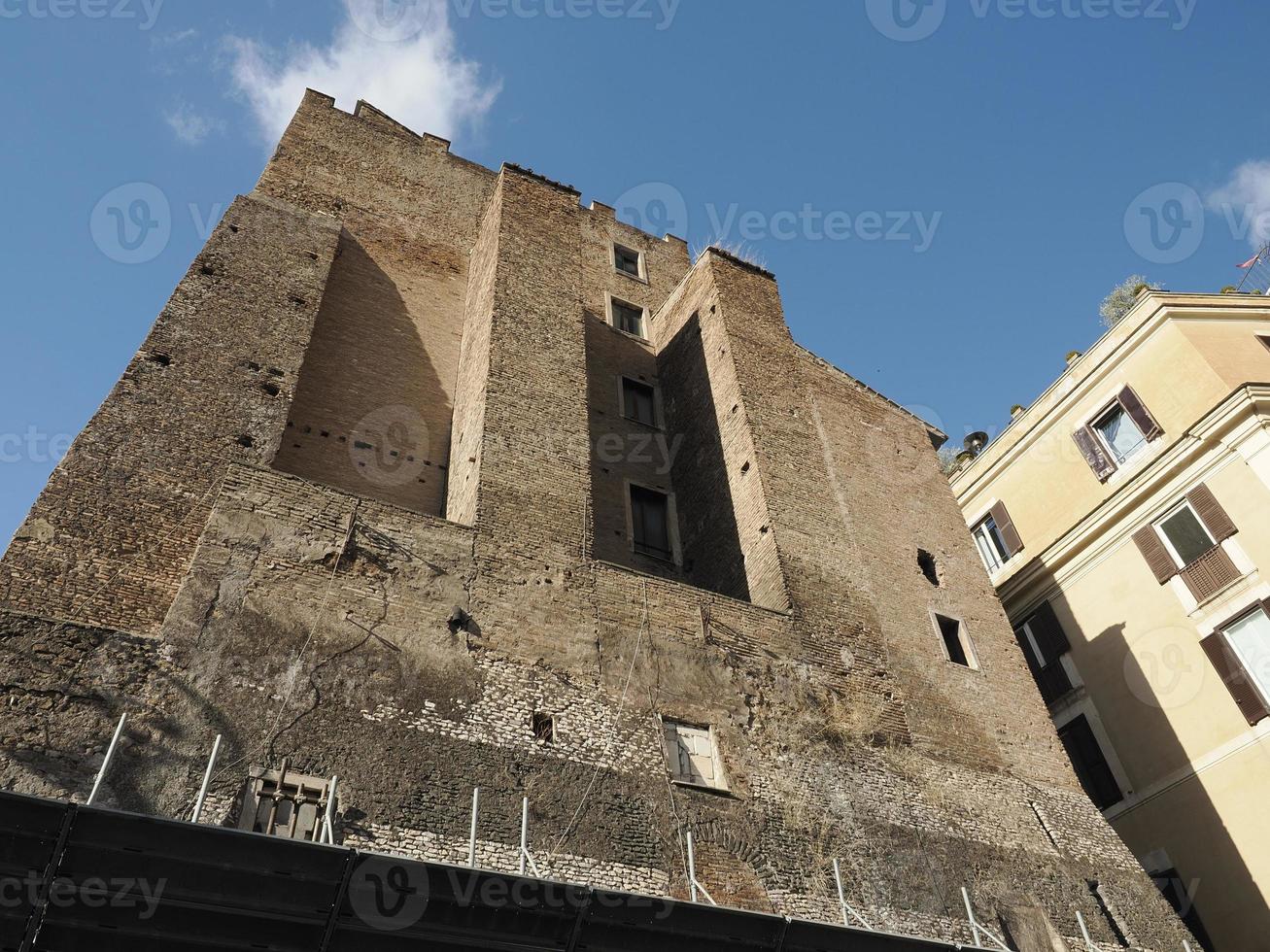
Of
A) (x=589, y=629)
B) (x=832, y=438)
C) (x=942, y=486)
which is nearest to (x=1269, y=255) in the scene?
(x=942, y=486)

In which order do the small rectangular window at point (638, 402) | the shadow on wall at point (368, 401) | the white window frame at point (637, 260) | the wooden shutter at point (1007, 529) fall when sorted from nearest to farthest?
the shadow on wall at point (368, 401) → the small rectangular window at point (638, 402) → the wooden shutter at point (1007, 529) → the white window frame at point (637, 260)

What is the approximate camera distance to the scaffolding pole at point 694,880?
29.8 feet

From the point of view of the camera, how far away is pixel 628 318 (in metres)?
20.2

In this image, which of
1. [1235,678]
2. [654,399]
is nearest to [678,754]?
[654,399]

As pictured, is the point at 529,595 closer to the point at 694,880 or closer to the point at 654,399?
the point at 694,880

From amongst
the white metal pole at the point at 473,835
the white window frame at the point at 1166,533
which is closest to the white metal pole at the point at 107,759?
the white metal pole at the point at 473,835

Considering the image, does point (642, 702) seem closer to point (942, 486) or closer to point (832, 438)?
point (832, 438)

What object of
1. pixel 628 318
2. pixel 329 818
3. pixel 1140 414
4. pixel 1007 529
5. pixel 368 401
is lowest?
pixel 329 818

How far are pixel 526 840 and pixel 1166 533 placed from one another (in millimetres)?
13167

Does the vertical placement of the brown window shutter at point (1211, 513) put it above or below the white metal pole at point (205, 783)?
above

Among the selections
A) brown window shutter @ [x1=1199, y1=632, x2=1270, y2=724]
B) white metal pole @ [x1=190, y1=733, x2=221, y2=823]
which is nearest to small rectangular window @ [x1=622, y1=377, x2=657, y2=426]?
brown window shutter @ [x1=1199, y1=632, x2=1270, y2=724]

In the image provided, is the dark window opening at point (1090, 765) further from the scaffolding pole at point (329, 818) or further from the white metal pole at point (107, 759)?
the white metal pole at point (107, 759)

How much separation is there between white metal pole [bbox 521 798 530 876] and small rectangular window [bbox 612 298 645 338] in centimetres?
1204

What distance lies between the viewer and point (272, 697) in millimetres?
8711
